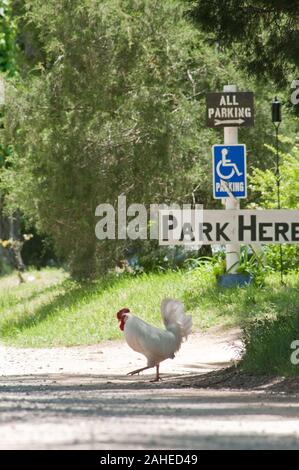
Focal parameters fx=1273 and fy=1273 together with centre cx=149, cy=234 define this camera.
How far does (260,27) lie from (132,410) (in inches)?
254

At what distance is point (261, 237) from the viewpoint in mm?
22047

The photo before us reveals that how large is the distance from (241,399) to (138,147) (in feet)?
43.8

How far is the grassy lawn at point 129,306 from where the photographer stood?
20.4 metres

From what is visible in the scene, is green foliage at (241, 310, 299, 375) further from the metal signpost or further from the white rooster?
the metal signpost

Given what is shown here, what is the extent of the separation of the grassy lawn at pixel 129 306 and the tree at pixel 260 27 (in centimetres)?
415

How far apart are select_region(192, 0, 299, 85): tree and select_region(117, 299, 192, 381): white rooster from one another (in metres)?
3.14

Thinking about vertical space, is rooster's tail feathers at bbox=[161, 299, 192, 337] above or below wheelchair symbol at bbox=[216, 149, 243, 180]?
below

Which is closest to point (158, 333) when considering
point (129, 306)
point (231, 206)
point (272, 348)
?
point (272, 348)

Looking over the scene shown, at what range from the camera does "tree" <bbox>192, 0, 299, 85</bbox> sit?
49.0 ft

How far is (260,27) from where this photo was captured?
49.9ft

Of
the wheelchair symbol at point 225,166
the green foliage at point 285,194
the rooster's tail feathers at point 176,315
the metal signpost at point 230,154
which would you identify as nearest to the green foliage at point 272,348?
the rooster's tail feathers at point 176,315

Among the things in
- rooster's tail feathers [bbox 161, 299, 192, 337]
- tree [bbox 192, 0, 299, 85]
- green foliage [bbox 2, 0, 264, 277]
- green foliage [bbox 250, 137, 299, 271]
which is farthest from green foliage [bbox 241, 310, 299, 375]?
green foliage [bbox 2, 0, 264, 277]

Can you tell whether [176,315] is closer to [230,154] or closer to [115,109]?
[230,154]
